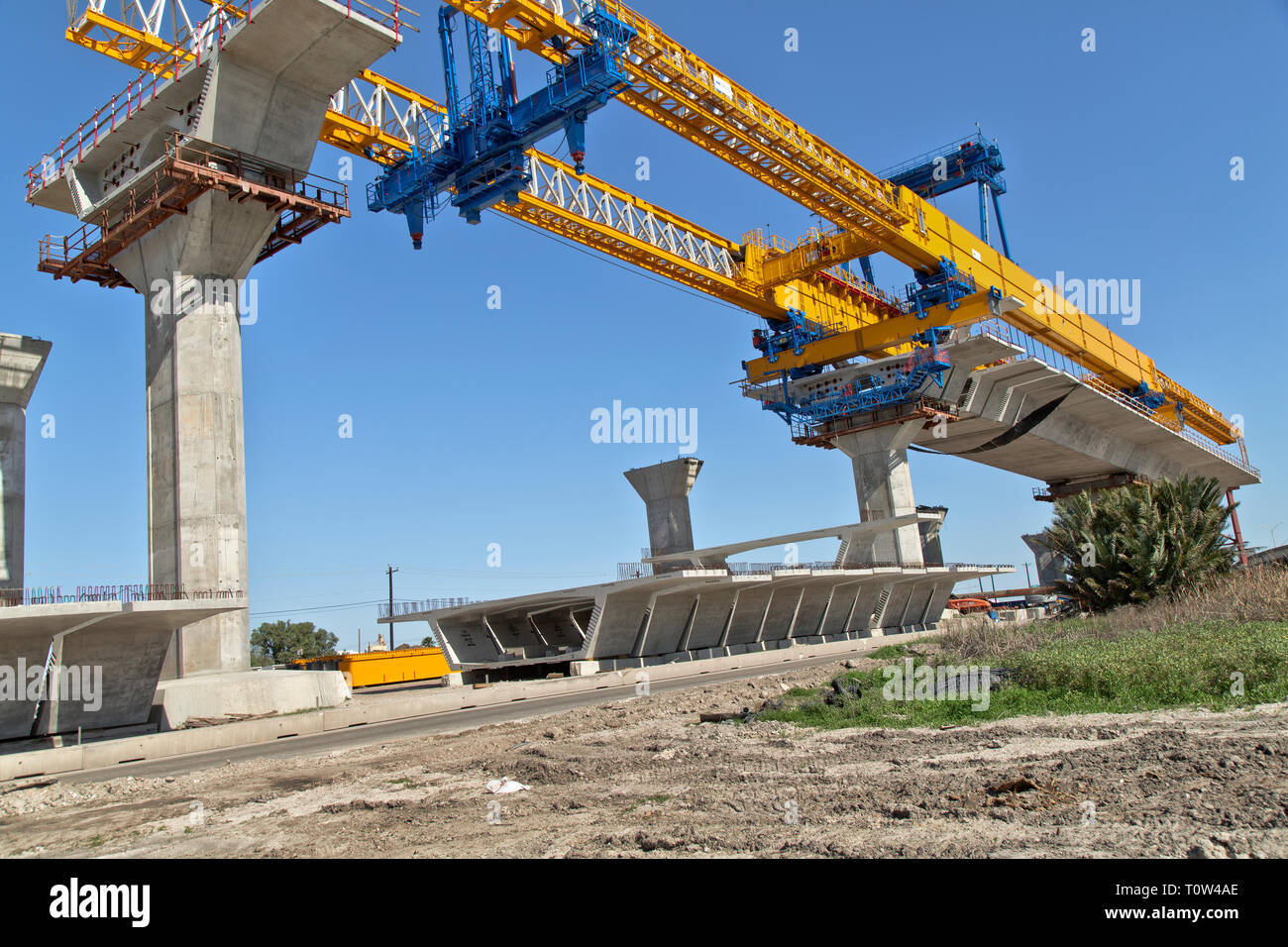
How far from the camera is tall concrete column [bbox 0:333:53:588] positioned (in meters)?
28.0

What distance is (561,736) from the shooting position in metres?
14.0

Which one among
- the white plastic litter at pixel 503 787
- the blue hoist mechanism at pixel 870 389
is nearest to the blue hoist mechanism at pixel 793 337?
the blue hoist mechanism at pixel 870 389

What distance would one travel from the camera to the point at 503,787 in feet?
32.3

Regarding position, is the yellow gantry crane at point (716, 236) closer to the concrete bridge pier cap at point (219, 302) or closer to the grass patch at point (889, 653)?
the concrete bridge pier cap at point (219, 302)

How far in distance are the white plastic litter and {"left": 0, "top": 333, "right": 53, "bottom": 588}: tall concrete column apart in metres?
25.7

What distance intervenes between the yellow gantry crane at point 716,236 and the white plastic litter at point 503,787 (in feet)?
71.4

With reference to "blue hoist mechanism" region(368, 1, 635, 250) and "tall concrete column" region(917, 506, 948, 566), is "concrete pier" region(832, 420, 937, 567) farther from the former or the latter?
"blue hoist mechanism" region(368, 1, 635, 250)

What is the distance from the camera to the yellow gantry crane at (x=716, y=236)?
26.4 m

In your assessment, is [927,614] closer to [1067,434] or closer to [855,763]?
[1067,434]

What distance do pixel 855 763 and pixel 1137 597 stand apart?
18.4 meters

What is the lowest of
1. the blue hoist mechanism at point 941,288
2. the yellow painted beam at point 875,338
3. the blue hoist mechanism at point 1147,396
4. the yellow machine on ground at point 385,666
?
the yellow machine on ground at point 385,666

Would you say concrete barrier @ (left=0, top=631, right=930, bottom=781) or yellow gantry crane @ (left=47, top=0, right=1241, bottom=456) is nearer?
concrete barrier @ (left=0, top=631, right=930, bottom=781)

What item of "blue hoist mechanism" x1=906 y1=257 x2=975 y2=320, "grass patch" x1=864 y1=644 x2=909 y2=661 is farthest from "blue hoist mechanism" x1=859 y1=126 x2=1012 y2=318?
"grass patch" x1=864 y1=644 x2=909 y2=661
